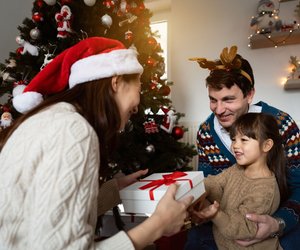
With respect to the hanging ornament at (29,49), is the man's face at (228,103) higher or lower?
lower

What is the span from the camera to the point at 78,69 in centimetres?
91

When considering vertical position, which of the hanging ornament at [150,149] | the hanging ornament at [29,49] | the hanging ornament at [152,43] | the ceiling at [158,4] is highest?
the ceiling at [158,4]

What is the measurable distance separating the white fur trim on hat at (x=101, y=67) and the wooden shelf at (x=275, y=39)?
219 centimetres

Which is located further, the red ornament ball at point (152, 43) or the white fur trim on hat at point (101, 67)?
the red ornament ball at point (152, 43)

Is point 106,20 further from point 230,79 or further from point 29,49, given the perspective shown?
point 230,79

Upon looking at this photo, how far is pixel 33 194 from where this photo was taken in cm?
67

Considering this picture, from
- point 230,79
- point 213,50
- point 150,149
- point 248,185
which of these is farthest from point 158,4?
point 248,185

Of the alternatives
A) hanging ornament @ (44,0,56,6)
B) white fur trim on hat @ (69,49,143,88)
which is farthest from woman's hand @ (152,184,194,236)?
hanging ornament @ (44,0,56,6)

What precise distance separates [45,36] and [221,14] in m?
1.90

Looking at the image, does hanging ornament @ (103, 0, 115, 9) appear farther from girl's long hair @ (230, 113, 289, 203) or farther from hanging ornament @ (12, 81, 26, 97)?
girl's long hair @ (230, 113, 289, 203)

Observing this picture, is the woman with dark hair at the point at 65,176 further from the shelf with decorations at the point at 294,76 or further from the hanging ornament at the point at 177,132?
the shelf with decorations at the point at 294,76

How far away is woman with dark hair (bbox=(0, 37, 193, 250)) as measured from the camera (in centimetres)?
64

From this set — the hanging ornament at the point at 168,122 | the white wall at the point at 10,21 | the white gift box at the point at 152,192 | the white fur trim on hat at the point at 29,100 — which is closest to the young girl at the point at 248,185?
the white gift box at the point at 152,192

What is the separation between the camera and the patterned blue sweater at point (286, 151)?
1195mm
